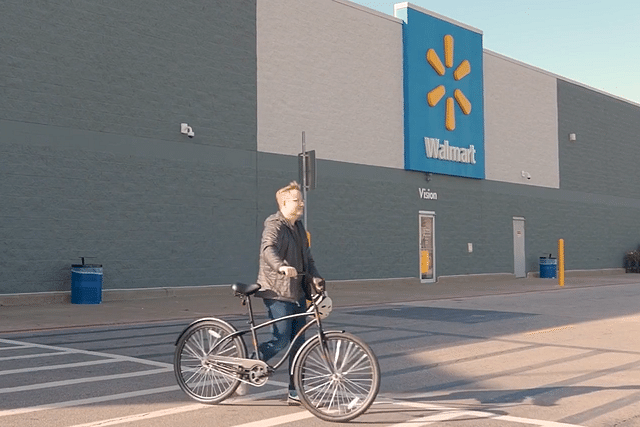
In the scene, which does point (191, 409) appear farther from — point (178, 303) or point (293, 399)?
point (178, 303)

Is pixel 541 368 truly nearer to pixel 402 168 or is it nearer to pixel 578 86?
pixel 402 168

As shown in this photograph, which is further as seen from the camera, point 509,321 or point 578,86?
point 578,86

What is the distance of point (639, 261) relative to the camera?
4316 centimetres

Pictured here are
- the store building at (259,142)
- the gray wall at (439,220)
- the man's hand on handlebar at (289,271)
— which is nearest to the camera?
the man's hand on handlebar at (289,271)

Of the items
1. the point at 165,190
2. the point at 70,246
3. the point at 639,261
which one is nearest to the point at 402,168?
the point at 165,190

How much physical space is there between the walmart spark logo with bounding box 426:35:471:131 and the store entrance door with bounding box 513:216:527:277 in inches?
246

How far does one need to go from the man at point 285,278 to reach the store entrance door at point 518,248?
2923cm

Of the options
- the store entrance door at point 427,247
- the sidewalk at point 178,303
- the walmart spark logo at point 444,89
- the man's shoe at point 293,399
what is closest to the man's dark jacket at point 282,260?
the man's shoe at point 293,399

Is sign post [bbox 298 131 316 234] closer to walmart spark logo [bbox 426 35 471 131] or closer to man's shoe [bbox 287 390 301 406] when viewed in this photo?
man's shoe [bbox 287 390 301 406]

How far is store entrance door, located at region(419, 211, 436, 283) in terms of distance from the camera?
1192 inches

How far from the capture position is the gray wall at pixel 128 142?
61.7 feet

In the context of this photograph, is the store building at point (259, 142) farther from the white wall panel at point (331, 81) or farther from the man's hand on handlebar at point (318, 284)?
the man's hand on handlebar at point (318, 284)

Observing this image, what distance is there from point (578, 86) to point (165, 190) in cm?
2659

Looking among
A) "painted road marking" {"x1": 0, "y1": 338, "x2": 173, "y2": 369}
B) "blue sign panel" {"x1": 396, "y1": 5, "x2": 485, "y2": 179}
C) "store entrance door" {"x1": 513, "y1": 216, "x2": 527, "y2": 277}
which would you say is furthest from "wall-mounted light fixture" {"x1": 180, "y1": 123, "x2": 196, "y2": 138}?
"store entrance door" {"x1": 513, "y1": 216, "x2": 527, "y2": 277}
